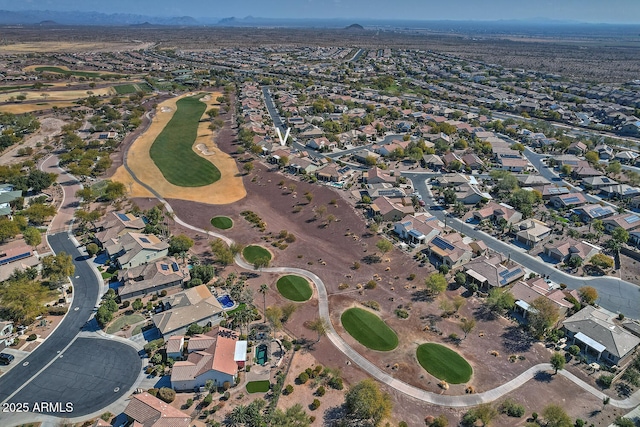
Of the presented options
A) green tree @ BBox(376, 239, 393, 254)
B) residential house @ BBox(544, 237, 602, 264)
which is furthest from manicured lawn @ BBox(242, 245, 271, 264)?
residential house @ BBox(544, 237, 602, 264)

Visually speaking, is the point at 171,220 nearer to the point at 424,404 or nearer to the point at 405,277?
the point at 405,277

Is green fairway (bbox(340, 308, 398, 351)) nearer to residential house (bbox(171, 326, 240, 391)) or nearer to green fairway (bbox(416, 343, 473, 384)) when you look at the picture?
green fairway (bbox(416, 343, 473, 384))

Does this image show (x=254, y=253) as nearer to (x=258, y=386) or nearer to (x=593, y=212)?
(x=258, y=386)

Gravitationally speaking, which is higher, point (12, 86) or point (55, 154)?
point (12, 86)

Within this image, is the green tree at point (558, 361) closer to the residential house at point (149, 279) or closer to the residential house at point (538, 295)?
the residential house at point (538, 295)


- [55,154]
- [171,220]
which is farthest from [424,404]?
[55,154]

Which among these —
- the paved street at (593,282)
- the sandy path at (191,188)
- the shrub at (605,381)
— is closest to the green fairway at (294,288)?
the sandy path at (191,188)

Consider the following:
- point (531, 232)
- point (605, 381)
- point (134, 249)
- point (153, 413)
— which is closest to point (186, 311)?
point (153, 413)
